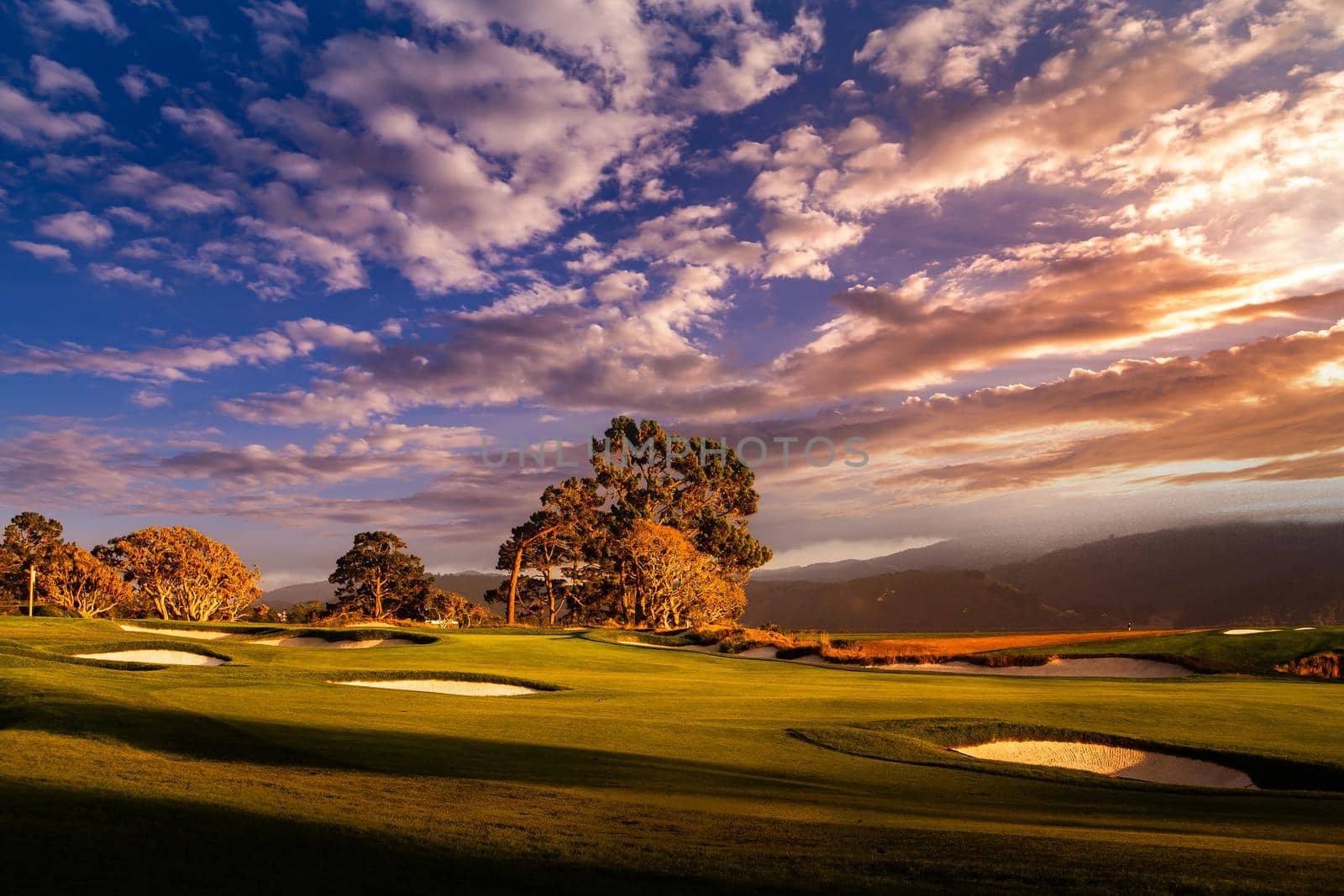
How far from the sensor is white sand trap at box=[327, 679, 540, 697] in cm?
2011

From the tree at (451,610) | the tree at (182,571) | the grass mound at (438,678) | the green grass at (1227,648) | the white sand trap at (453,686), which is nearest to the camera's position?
the white sand trap at (453,686)

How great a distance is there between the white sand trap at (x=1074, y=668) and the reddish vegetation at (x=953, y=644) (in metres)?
1.08

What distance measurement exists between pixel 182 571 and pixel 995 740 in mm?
55124

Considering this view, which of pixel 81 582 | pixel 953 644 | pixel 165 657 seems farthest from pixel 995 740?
pixel 81 582

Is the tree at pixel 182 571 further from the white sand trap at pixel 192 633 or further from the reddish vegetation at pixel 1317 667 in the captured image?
the reddish vegetation at pixel 1317 667

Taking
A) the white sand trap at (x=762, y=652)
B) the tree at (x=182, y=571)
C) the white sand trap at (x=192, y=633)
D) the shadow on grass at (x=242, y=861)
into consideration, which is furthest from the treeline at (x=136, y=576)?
the shadow on grass at (x=242, y=861)

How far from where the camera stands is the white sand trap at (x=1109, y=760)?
12477 millimetres

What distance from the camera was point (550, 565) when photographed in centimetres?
6588

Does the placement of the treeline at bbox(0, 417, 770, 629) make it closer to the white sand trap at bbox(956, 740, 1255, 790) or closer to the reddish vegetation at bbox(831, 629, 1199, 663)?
the reddish vegetation at bbox(831, 629, 1199, 663)

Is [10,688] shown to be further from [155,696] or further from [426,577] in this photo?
[426,577]

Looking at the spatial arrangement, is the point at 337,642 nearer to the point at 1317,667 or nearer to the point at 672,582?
the point at 672,582

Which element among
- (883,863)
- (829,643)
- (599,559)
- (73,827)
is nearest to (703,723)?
(883,863)

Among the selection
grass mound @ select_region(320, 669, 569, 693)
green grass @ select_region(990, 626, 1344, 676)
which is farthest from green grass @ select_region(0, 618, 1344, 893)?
green grass @ select_region(990, 626, 1344, 676)

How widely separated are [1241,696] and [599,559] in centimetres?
5094
